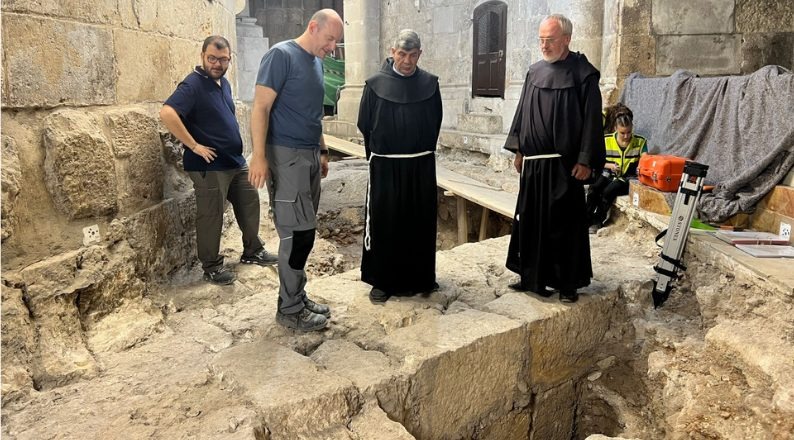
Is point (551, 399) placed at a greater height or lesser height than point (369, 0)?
lesser

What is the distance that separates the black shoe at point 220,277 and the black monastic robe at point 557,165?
2.06 m

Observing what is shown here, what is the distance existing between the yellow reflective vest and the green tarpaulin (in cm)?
1082

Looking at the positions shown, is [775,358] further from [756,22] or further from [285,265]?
[756,22]

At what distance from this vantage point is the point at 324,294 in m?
3.83

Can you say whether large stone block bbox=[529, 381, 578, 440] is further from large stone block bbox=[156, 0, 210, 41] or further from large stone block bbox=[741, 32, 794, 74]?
large stone block bbox=[741, 32, 794, 74]

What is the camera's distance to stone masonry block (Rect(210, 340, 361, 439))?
2.47m

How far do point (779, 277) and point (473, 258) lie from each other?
2.10 meters

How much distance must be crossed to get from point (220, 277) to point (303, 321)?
119 cm

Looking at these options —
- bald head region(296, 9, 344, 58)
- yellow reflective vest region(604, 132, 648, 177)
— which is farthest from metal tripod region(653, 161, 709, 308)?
bald head region(296, 9, 344, 58)

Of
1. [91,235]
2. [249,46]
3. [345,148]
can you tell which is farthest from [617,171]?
[249,46]

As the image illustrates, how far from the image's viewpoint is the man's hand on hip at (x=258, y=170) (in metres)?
2.98

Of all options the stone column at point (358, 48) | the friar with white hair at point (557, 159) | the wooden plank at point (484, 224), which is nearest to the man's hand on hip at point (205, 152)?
the friar with white hair at point (557, 159)

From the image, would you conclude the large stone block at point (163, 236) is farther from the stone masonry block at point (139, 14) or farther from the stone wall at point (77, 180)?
the stone masonry block at point (139, 14)

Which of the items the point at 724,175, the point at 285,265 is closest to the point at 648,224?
the point at 724,175
